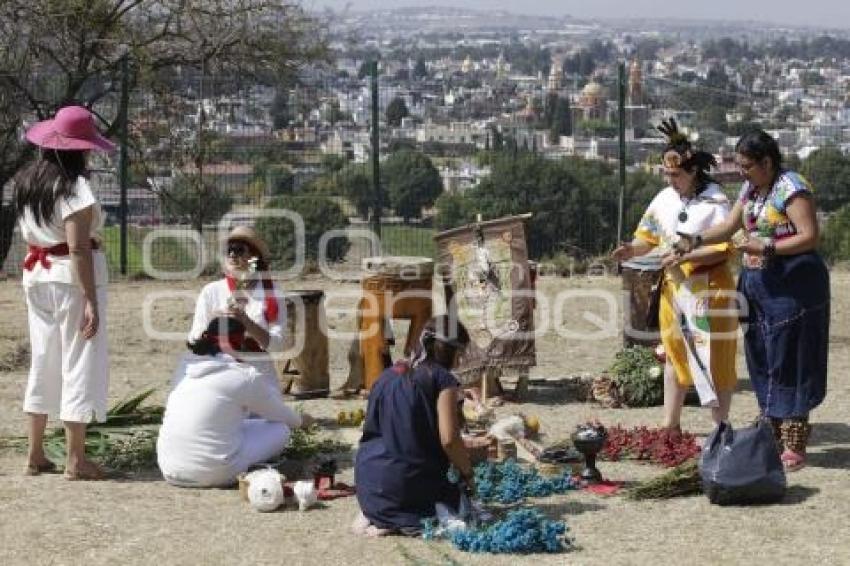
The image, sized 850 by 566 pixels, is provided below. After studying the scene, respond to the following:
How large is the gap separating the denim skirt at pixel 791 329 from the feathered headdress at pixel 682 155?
716 millimetres

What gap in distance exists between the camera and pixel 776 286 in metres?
9.12

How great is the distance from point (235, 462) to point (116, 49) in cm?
1203

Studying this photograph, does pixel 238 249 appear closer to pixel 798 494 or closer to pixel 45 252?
pixel 45 252

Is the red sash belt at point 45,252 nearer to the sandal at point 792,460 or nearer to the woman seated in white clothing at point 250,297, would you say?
the woman seated in white clothing at point 250,297

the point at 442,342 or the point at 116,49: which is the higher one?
the point at 116,49

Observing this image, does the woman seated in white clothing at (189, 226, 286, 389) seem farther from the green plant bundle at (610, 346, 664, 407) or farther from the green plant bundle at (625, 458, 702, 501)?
the green plant bundle at (610, 346, 664, 407)

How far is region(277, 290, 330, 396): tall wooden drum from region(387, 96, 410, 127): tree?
8849 millimetres

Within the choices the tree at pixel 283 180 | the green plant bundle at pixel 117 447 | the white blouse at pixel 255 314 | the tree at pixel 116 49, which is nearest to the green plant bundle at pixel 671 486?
the white blouse at pixel 255 314

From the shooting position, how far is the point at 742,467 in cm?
840

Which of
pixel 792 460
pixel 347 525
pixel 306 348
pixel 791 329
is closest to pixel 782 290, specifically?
pixel 791 329

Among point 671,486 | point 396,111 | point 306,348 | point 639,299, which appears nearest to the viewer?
point 671,486

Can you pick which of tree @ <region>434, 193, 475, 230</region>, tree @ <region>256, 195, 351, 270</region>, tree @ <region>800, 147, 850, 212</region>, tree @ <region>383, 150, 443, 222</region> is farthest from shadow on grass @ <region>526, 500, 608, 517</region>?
tree @ <region>800, 147, 850, 212</region>

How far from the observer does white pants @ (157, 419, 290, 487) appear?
9039 millimetres

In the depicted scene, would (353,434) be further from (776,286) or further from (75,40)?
(75,40)
